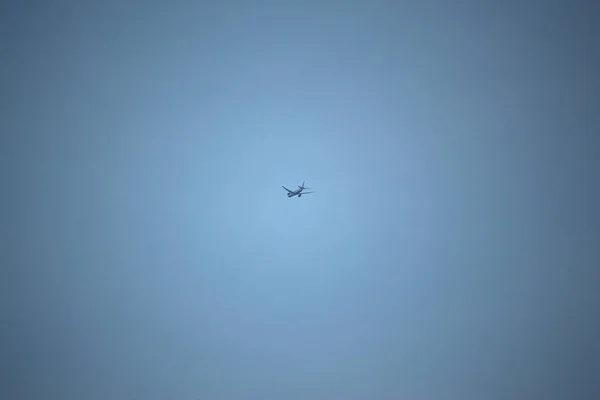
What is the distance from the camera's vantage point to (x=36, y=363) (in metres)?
11.5

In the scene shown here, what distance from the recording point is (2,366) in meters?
11.4

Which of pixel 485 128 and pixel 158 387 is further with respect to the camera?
pixel 485 128

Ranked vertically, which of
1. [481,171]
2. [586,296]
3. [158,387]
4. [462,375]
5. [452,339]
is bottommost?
[158,387]

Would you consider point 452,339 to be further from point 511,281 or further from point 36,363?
point 36,363

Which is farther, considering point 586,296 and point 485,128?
point 485,128

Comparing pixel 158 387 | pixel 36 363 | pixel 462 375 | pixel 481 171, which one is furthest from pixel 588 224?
pixel 36 363

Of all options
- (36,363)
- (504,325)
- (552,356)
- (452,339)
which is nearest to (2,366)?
(36,363)

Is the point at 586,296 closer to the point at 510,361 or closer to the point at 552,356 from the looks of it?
the point at 552,356

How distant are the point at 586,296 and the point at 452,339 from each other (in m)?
3.99

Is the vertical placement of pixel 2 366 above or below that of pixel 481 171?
below

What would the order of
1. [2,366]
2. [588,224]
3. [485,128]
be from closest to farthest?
[2,366] < [588,224] < [485,128]

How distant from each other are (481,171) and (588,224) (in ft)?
10.9

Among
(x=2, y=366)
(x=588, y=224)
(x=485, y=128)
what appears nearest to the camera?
(x=2, y=366)

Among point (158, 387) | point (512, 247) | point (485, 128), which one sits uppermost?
point (485, 128)
